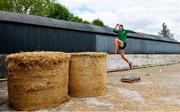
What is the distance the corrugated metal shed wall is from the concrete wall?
1.15 metres

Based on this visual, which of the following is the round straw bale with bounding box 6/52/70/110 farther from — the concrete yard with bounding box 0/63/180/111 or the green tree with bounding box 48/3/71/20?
the green tree with bounding box 48/3/71/20

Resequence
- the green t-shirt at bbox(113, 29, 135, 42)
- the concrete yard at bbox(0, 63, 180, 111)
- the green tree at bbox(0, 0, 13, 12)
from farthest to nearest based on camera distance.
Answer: the green tree at bbox(0, 0, 13, 12)
the green t-shirt at bbox(113, 29, 135, 42)
the concrete yard at bbox(0, 63, 180, 111)

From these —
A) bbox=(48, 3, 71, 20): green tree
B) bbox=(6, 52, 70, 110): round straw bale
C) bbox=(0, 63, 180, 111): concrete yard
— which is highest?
bbox=(48, 3, 71, 20): green tree

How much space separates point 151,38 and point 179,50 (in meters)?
9.11

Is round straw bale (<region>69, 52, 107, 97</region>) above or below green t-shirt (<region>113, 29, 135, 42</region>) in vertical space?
below

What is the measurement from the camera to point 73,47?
16.6 m

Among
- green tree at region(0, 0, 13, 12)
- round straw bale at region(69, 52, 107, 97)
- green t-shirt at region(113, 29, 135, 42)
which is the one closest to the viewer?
round straw bale at region(69, 52, 107, 97)

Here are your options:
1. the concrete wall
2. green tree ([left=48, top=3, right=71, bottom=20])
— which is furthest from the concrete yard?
green tree ([left=48, top=3, right=71, bottom=20])

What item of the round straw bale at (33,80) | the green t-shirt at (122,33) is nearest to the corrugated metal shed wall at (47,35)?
the green t-shirt at (122,33)

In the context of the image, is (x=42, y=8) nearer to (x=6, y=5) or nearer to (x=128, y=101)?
(x=6, y=5)

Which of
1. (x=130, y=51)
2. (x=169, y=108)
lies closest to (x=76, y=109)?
(x=169, y=108)

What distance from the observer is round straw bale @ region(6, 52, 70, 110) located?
6.59 m

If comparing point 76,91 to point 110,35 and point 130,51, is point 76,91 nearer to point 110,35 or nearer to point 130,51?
point 110,35

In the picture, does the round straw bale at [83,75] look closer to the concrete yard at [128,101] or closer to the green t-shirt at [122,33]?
the concrete yard at [128,101]
